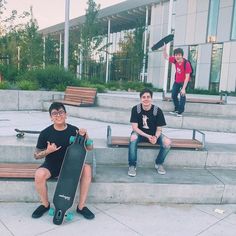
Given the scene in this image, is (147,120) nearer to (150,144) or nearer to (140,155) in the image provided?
(150,144)

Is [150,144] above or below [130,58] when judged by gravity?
below

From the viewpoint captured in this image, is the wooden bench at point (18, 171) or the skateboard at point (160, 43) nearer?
the wooden bench at point (18, 171)

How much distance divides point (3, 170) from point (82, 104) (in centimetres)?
516

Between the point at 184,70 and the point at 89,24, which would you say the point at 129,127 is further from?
the point at 89,24

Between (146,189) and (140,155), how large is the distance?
0.85 m

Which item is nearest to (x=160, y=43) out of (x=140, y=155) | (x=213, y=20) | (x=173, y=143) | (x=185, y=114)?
(x=185, y=114)

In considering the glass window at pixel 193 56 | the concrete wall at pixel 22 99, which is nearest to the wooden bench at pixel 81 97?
the concrete wall at pixel 22 99

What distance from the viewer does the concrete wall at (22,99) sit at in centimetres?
965

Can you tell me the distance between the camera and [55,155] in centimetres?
368

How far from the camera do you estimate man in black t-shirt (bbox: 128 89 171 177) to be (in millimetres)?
4418

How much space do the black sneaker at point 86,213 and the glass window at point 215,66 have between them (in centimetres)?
1811

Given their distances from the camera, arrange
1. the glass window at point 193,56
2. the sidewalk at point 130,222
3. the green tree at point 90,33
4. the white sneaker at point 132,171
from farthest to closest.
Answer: the green tree at point 90,33 → the glass window at point 193,56 → the white sneaker at point 132,171 → the sidewalk at point 130,222

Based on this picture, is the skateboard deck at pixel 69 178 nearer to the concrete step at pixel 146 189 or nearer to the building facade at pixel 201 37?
the concrete step at pixel 146 189

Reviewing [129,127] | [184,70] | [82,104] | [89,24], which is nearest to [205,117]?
[184,70]
